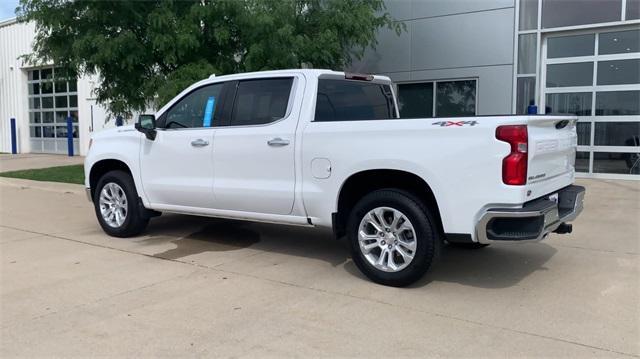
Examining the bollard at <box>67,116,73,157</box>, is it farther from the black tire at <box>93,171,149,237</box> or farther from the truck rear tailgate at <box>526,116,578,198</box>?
the truck rear tailgate at <box>526,116,578,198</box>

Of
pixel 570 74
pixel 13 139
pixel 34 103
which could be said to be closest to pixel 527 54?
pixel 570 74

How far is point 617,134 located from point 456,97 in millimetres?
Result: 3670

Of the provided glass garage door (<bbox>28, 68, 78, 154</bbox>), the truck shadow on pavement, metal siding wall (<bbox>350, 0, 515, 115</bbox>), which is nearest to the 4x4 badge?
the truck shadow on pavement

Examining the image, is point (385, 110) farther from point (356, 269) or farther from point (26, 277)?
point (26, 277)

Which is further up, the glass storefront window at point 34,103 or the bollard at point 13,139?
the glass storefront window at point 34,103

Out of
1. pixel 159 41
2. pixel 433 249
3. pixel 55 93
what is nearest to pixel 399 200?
pixel 433 249

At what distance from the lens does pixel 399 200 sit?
496 centimetres

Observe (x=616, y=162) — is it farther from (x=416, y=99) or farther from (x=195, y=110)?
(x=195, y=110)

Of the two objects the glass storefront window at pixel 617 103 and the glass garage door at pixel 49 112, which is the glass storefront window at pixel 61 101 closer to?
the glass garage door at pixel 49 112

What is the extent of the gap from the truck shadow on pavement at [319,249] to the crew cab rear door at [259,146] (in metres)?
0.89

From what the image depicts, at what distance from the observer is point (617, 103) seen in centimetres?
1268

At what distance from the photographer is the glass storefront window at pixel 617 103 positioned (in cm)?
1248

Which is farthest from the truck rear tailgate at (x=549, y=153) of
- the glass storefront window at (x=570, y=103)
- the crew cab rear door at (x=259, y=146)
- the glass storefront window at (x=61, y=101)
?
the glass storefront window at (x=61, y=101)

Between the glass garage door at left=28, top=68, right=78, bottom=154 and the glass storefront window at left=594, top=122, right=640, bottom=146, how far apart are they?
18.8m
